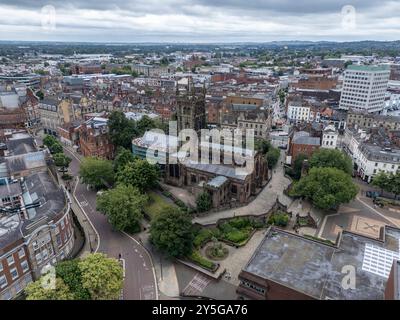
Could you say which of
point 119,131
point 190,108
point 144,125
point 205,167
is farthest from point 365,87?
point 119,131

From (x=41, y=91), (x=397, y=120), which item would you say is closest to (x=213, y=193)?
(x=397, y=120)

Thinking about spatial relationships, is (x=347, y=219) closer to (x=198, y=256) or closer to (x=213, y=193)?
(x=213, y=193)

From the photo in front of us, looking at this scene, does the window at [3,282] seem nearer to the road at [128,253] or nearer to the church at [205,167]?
the road at [128,253]

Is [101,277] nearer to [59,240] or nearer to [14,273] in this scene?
[14,273]

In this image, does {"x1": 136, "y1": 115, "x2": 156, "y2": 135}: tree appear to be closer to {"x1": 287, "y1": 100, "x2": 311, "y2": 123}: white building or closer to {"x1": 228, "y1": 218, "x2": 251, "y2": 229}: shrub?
{"x1": 228, "y1": 218, "x2": 251, "y2": 229}: shrub

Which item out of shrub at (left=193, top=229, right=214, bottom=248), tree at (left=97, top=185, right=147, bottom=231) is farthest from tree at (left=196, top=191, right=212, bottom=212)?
tree at (left=97, top=185, right=147, bottom=231)
